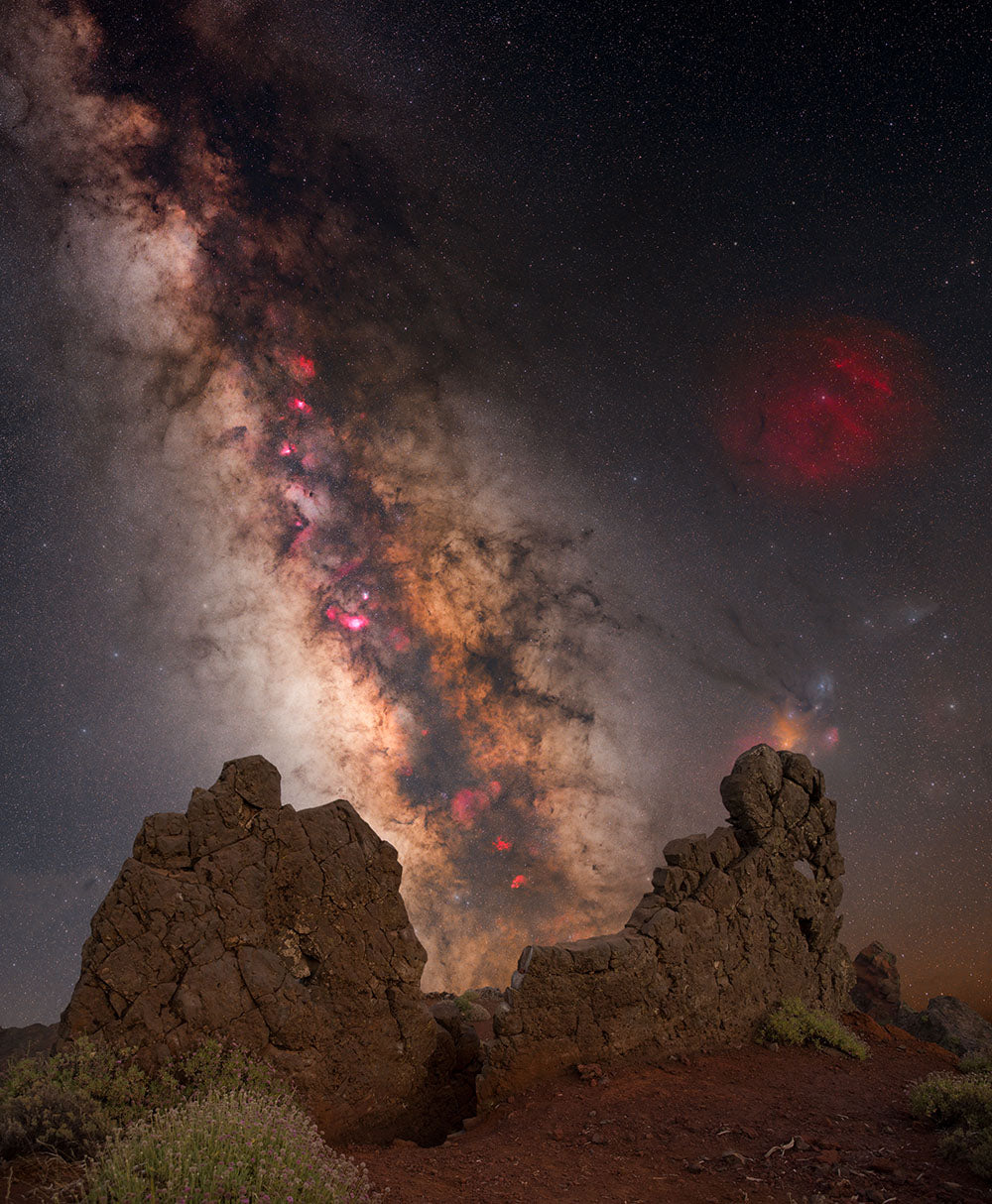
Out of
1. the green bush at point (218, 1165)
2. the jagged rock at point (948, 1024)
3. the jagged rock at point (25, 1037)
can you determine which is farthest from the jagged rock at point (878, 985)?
the jagged rock at point (25, 1037)

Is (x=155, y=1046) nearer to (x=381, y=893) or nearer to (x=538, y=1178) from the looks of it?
(x=381, y=893)

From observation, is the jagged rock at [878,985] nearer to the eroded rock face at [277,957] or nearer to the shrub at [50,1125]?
the eroded rock face at [277,957]

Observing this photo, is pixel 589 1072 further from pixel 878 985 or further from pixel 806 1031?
pixel 878 985

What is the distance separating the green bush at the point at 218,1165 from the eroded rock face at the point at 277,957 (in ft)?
8.05

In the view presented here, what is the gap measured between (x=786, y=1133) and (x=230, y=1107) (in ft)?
21.2

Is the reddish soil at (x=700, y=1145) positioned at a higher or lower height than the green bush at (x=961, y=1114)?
lower

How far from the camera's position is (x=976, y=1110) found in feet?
25.1

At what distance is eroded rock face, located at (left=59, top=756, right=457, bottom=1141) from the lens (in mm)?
8375

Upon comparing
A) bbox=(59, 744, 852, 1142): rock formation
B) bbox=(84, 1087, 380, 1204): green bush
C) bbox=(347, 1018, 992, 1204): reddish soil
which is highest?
bbox=(59, 744, 852, 1142): rock formation

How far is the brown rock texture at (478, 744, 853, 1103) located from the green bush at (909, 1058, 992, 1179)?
3259mm

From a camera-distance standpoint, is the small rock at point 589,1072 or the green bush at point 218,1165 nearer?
the green bush at point 218,1165

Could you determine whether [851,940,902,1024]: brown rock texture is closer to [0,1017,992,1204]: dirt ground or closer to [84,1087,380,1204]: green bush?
[0,1017,992,1204]: dirt ground

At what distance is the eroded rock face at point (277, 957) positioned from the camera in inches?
330

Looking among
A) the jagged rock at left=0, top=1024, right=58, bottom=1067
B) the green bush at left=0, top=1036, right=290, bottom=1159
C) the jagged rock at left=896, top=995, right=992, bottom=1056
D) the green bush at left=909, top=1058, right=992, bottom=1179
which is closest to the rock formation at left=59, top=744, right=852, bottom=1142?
the green bush at left=0, top=1036, right=290, bottom=1159
